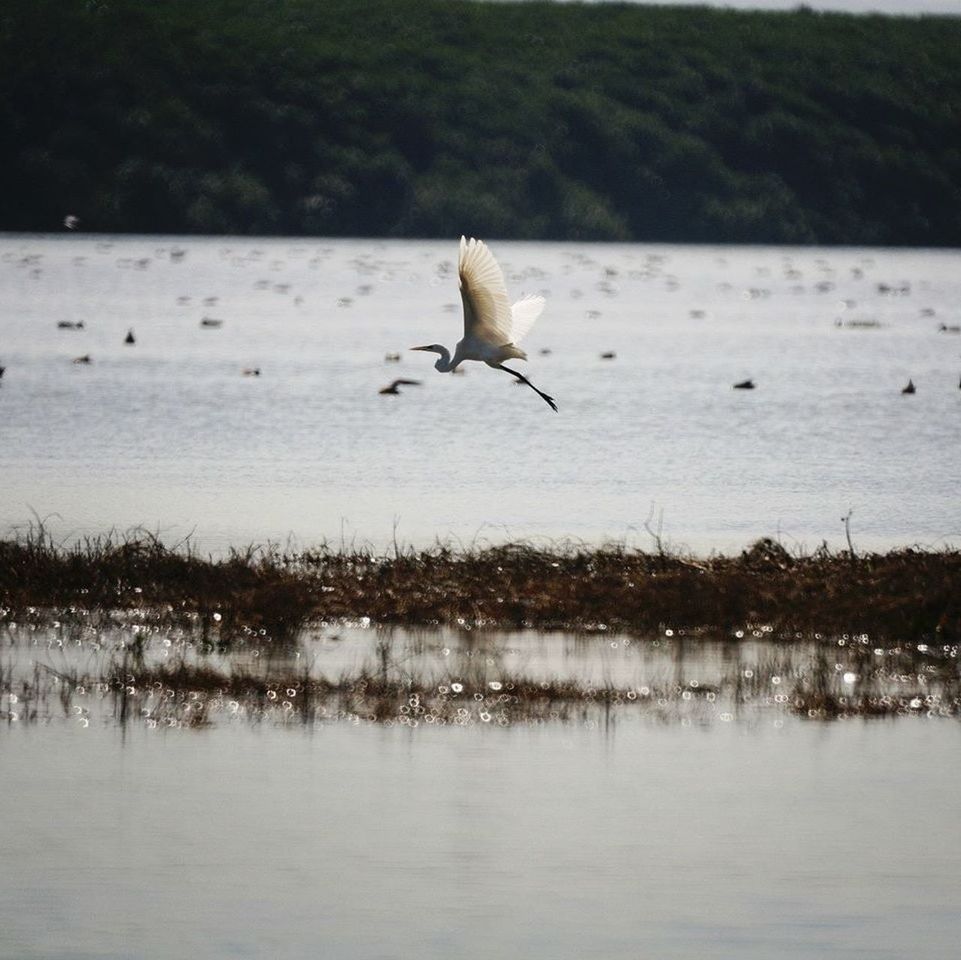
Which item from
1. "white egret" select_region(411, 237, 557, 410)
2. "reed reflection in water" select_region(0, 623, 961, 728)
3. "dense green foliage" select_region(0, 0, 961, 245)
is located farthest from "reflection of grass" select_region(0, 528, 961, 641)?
"dense green foliage" select_region(0, 0, 961, 245)

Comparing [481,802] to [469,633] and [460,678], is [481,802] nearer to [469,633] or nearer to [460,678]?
[460,678]

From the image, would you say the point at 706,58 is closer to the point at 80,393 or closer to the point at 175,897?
the point at 80,393

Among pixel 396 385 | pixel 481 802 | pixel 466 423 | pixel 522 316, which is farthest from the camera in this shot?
pixel 396 385

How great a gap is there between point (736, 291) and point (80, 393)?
50.1 m

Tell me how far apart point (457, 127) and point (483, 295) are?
12177cm

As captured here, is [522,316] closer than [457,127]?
Yes

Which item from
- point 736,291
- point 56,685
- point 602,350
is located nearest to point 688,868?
Result: point 56,685

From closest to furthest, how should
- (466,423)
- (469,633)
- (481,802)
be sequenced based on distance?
(481,802) < (469,633) < (466,423)

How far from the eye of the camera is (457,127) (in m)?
136

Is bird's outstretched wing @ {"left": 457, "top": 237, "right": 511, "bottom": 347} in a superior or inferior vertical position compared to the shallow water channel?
superior

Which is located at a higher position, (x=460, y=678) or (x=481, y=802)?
(x=460, y=678)

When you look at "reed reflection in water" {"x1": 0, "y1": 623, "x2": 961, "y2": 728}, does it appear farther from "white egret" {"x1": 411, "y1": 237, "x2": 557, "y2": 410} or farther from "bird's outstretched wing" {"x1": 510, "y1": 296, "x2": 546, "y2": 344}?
"bird's outstretched wing" {"x1": 510, "y1": 296, "x2": 546, "y2": 344}

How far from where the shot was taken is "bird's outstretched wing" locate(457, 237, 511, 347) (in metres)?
15.2

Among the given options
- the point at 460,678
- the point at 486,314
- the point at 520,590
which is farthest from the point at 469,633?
the point at 486,314
